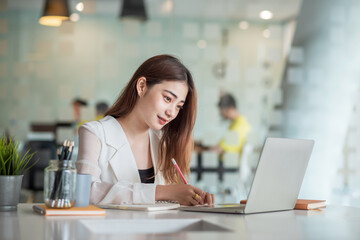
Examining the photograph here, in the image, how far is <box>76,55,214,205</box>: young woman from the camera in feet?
6.56

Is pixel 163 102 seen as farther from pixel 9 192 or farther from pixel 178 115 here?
pixel 9 192

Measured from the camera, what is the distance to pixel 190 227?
136 cm

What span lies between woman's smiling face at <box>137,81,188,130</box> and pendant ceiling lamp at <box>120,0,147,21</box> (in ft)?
8.99

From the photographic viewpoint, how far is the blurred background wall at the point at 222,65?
180 inches

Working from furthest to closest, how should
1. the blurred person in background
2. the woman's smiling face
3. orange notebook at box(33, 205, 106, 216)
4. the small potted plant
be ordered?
the blurred person in background, the woman's smiling face, the small potted plant, orange notebook at box(33, 205, 106, 216)

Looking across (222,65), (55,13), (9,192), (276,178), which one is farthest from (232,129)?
(9,192)

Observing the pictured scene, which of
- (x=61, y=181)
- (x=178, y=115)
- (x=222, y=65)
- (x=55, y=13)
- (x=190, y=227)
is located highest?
(x=55, y=13)

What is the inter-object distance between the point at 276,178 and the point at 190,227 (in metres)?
0.35

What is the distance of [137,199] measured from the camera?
174 centimetres

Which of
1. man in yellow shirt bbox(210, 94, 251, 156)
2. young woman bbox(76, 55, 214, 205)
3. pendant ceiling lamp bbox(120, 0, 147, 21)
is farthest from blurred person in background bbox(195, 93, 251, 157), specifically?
young woman bbox(76, 55, 214, 205)

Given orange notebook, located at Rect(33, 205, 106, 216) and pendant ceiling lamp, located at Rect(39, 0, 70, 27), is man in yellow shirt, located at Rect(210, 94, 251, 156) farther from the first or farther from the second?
orange notebook, located at Rect(33, 205, 106, 216)

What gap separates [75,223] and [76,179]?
0.68ft

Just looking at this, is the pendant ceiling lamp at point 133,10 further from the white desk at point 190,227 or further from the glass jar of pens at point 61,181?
the glass jar of pens at point 61,181

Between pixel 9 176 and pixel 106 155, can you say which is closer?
pixel 9 176
